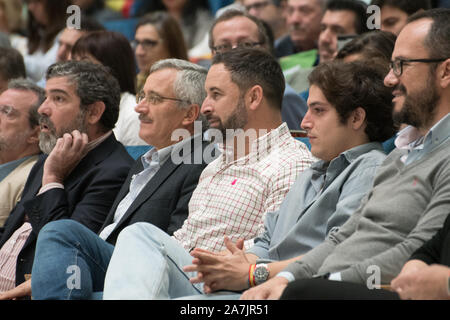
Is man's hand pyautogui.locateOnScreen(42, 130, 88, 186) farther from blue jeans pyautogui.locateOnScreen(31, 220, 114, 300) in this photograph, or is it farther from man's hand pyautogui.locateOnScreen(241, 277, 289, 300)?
man's hand pyautogui.locateOnScreen(241, 277, 289, 300)

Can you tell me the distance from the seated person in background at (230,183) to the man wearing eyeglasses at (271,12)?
2336mm

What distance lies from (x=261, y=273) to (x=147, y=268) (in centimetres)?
35

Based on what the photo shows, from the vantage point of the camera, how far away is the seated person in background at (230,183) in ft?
7.91

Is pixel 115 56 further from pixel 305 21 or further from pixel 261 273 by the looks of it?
pixel 261 273

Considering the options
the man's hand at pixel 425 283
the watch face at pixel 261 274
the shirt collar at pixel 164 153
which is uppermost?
the man's hand at pixel 425 283

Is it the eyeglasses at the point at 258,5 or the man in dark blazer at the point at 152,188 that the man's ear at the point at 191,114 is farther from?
the eyeglasses at the point at 258,5

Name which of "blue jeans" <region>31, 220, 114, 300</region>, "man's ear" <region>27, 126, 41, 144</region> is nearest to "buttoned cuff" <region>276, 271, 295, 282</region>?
"blue jeans" <region>31, 220, 114, 300</region>

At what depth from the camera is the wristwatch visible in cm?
240

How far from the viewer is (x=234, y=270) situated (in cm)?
241

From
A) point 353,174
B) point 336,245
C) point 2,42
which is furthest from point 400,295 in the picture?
point 2,42

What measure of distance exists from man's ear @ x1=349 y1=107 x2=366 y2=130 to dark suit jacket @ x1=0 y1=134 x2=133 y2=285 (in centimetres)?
122

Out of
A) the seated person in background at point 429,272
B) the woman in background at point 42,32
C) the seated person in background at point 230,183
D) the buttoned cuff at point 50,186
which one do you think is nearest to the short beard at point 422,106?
the seated person in background at point 429,272

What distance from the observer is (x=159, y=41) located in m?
4.94
